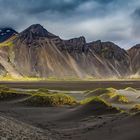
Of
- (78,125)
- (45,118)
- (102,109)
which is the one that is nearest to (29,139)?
(78,125)

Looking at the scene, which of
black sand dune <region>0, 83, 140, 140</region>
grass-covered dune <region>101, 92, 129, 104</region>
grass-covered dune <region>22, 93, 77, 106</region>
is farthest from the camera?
grass-covered dune <region>101, 92, 129, 104</region>

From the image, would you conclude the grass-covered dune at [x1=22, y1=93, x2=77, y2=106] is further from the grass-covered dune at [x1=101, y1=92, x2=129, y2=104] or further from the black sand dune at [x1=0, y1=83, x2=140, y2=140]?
the grass-covered dune at [x1=101, y1=92, x2=129, y2=104]

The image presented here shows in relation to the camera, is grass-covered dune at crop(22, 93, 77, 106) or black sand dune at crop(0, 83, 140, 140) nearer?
black sand dune at crop(0, 83, 140, 140)

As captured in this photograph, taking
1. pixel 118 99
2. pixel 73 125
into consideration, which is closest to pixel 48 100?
pixel 118 99

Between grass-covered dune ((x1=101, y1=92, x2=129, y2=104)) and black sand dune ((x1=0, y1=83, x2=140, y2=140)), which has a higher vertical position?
grass-covered dune ((x1=101, y1=92, x2=129, y2=104))

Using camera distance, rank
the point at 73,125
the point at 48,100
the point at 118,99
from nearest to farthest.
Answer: the point at 73,125, the point at 48,100, the point at 118,99

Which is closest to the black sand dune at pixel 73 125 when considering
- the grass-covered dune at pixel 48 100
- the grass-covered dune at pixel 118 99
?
the grass-covered dune at pixel 48 100

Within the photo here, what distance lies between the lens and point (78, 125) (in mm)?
30703

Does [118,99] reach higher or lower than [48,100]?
lower

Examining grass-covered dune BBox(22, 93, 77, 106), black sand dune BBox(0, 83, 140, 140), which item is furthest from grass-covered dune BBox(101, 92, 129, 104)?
black sand dune BBox(0, 83, 140, 140)

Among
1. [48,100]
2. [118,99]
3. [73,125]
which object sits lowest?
[73,125]

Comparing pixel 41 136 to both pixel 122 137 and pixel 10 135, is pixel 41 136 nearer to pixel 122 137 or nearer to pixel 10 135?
pixel 10 135

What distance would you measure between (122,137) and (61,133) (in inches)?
221

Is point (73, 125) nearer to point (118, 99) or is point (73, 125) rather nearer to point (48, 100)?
point (48, 100)
